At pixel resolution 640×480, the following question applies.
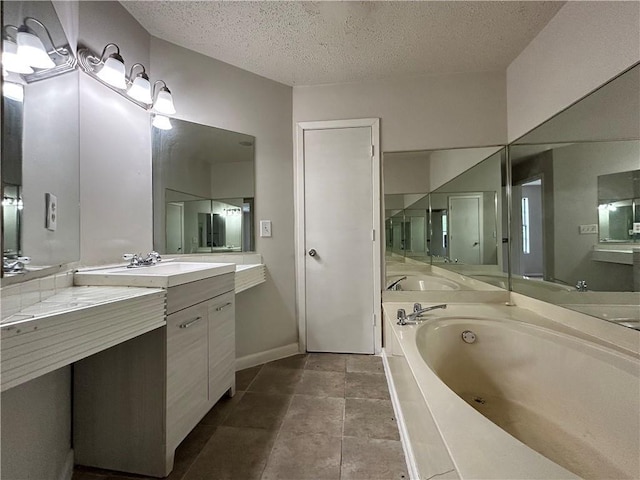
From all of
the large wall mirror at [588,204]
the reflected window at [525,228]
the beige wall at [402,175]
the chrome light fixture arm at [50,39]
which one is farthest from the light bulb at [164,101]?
the reflected window at [525,228]

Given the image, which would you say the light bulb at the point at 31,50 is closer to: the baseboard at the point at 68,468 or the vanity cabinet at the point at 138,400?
the vanity cabinet at the point at 138,400

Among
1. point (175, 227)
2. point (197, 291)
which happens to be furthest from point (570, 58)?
point (175, 227)

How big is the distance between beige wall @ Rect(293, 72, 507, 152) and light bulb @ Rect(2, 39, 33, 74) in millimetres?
1601

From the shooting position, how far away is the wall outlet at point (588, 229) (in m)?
1.25

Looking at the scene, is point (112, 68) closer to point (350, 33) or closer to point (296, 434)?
point (350, 33)

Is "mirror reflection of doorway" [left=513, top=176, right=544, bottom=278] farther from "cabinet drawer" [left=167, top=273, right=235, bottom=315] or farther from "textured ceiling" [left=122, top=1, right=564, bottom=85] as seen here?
"cabinet drawer" [left=167, top=273, right=235, bottom=315]

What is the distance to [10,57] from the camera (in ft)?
2.40

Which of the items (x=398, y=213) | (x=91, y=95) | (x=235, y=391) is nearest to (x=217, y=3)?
(x=91, y=95)

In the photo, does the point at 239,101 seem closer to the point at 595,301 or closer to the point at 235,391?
the point at 235,391

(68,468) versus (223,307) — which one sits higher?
(223,307)

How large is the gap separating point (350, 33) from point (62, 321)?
6.28 feet

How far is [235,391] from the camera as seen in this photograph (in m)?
1.61

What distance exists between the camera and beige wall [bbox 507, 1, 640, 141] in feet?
3.59

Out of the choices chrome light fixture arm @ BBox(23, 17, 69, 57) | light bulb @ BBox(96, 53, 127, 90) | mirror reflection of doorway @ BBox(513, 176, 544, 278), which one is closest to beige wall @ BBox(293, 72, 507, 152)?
mirror reflection of doorway @ BBox(513, 176, 544, 278)
